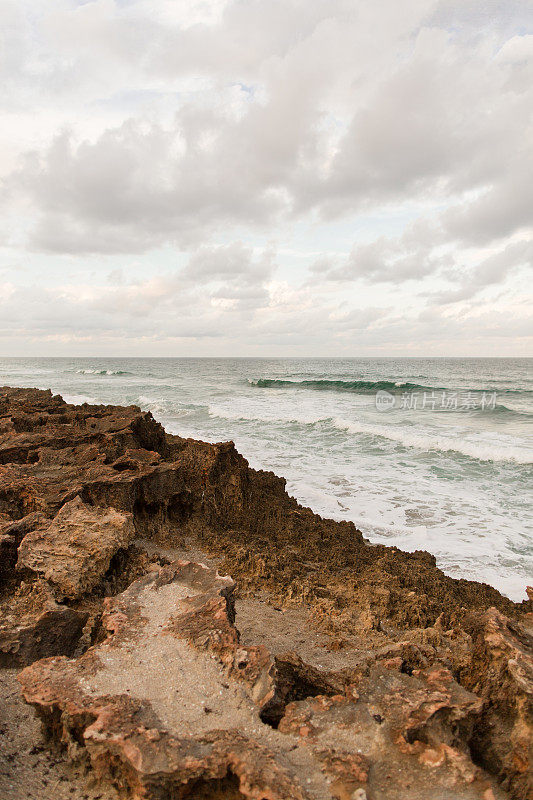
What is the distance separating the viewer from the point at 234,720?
6.39 ft

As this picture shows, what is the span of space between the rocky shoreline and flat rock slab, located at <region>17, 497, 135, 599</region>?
1 centimetres

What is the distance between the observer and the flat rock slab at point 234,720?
1.67m

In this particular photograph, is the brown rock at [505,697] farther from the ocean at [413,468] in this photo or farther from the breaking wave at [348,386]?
the breaking wave at [348,386]

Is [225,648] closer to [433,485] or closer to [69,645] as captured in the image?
[69,645]

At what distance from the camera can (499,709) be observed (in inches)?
80.5

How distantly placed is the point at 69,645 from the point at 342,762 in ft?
6.04

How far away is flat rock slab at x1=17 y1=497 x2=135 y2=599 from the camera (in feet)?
10.7

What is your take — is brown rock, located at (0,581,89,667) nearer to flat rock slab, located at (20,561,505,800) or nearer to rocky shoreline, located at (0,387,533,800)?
rocky shoreline, located at (0,387,533,800)

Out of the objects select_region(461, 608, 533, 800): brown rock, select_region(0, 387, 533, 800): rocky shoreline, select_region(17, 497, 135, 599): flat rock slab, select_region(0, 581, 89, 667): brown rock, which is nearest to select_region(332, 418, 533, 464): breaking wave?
select_region(0, 387, 533, 800): rocky shoreline

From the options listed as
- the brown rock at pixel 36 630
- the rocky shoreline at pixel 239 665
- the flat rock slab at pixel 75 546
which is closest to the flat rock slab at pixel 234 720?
the rocky shoreline at pixel 239 665

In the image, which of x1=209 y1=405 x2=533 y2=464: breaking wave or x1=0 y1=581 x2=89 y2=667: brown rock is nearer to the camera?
x1=0 y1=581 x2=89 y2=667: brown rock

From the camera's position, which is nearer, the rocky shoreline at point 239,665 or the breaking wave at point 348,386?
the rocky shoreline at point 239,665

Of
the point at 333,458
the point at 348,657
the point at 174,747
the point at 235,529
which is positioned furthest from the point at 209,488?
the point at 333,458

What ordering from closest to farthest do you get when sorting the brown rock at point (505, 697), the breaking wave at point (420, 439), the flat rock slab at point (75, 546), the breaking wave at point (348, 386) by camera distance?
the brown rock at point (505, 697), the flat rock slab at point (75, 546), the breaking wave at point (420, 439), the breaking wave at point (348, 386)
